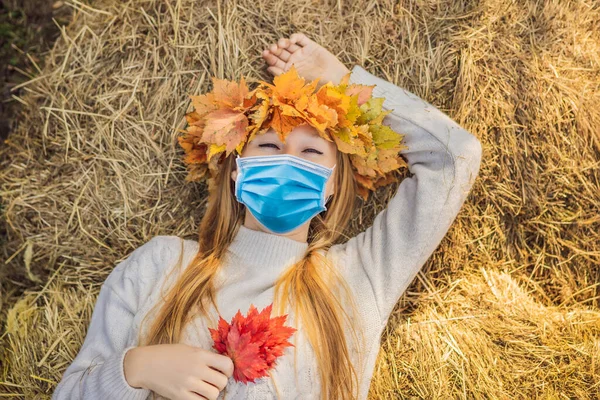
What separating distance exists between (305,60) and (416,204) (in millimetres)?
1060

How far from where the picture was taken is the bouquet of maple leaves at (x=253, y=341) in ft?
8.21

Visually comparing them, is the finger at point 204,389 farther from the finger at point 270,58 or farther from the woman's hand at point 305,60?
the finger at point 270,58

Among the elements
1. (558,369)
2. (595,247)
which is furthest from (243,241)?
(595,247)

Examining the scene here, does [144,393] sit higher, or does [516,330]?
[516,330]

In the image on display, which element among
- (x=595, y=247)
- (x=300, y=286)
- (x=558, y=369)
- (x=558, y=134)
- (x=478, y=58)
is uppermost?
(x=478, y=58)

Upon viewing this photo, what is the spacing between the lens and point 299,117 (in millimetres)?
2715

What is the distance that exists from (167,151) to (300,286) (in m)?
1.24

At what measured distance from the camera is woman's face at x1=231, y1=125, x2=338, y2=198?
9.12ft

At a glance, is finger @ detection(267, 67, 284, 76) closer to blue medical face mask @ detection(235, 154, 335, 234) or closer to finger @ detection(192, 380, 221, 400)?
blue medical face mask @ detection(235, 154, 335, 234)

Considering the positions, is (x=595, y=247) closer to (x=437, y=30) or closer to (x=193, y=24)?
(x=437, y=30)

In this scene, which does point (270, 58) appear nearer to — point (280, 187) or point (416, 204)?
point (280, 187)

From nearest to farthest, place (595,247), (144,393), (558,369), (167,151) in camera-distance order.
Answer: (144,393)
(558,369)
(595,247)
(167,151)

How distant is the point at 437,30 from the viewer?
10.8 feet

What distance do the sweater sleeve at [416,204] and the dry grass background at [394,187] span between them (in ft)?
1.08
